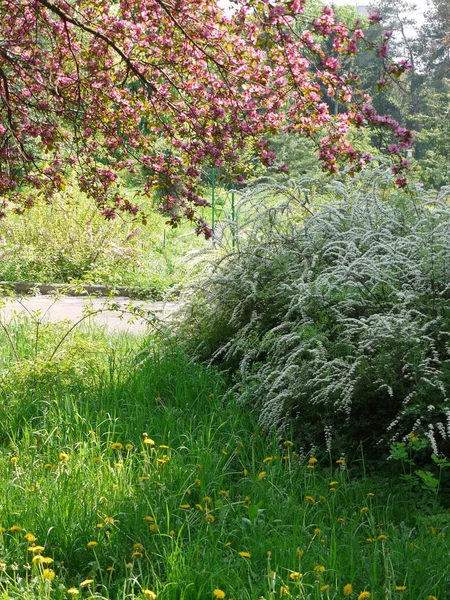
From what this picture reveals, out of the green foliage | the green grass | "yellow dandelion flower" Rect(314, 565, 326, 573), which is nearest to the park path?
the green foliage

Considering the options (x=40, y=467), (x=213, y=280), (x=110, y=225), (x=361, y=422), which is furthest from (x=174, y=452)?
(x=110, y=225)

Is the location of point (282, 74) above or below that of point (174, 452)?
above

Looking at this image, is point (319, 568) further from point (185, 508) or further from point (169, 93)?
point (169, 93)

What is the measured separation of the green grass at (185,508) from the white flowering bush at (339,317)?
266mm

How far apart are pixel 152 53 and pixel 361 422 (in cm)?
350

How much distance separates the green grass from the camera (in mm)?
2754

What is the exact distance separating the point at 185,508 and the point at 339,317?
1738 millimetres

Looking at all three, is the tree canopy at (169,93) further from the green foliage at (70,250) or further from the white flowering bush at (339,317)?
the green foliage at (70,250)

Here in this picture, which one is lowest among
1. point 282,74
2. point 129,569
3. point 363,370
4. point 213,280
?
point 129,569

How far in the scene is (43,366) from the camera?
5301mm

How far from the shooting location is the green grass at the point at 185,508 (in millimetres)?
2754

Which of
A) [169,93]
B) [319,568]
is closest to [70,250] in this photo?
[169,93]

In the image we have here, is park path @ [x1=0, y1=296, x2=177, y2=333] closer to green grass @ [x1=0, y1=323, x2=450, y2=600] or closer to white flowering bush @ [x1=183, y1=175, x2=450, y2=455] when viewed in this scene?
white flowering bush @ [x1=183, y1=175, x2=450, y2=455]

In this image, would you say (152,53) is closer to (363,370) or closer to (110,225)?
(363,370)
